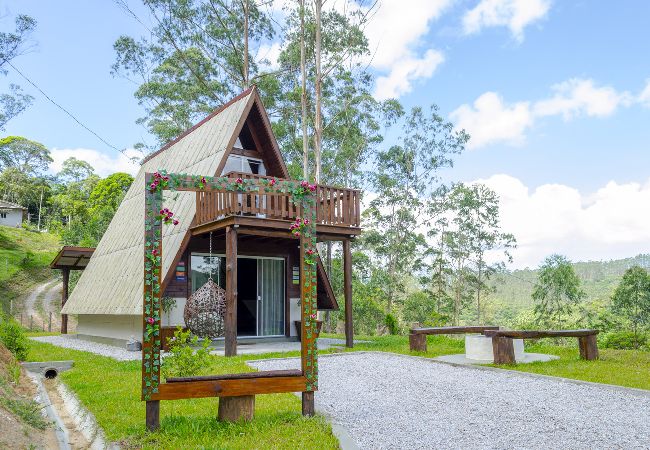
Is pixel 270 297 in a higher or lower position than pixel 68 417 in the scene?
higher

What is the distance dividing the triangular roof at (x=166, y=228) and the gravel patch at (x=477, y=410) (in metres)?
6.34

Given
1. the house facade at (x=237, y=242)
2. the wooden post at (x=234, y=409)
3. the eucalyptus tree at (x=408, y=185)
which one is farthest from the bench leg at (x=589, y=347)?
the eucalyptus tree at (x=408, y=185)

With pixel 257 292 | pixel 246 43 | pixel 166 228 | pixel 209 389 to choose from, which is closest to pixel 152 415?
pixel 209 389

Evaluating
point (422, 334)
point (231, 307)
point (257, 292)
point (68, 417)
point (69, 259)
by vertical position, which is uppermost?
point (69, 259)

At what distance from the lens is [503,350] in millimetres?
8883

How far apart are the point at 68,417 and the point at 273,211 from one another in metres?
5.91

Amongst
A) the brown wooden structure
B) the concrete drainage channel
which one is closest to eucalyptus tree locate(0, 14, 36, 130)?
the brown wooden structure

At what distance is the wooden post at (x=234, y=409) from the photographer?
16.1 feet

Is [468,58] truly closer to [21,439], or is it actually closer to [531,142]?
[531,142]

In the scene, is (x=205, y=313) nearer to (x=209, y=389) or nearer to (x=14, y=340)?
(x=14, y=340)

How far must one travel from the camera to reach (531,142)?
21.5 metres

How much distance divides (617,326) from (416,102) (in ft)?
48.3

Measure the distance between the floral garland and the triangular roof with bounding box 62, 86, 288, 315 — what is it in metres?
6.32

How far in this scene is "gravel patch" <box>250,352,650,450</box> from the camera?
4605mm
